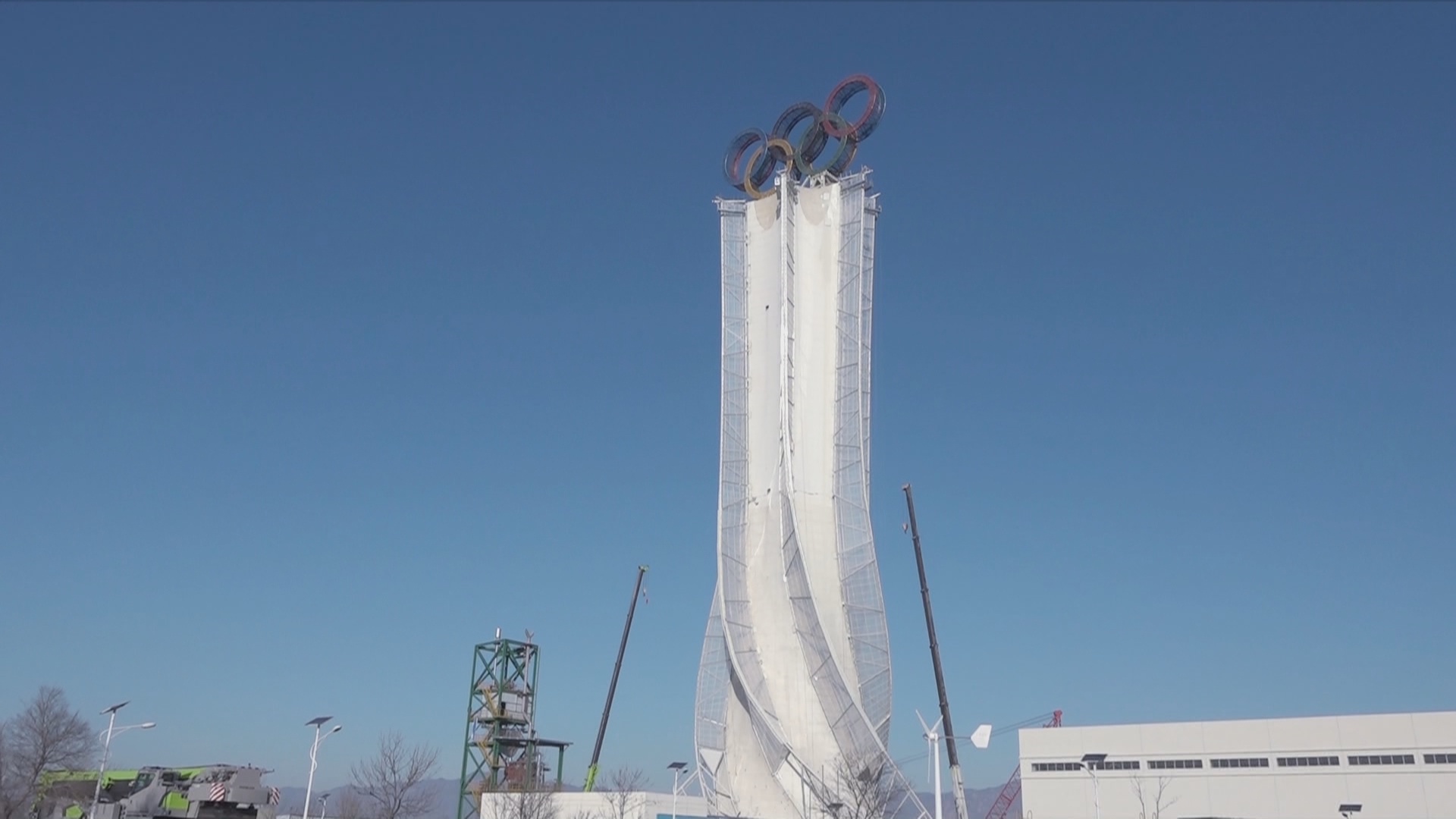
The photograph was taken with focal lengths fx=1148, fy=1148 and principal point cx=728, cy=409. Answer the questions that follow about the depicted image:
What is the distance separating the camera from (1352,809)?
2493 inches

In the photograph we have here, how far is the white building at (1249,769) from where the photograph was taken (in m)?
63.8

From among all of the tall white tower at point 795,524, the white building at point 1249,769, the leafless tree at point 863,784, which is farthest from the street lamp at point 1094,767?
the tall white tower at point 795,524

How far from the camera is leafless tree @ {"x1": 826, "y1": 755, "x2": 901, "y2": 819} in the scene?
57031 millimetres

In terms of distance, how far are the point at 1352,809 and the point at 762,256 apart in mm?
45841

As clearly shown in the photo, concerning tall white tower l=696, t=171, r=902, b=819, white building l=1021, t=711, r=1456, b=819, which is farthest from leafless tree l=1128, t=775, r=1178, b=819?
tall white tower l=696, t=171, r=902, b=819

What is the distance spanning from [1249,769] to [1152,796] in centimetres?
610

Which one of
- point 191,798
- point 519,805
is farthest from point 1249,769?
point 191,798

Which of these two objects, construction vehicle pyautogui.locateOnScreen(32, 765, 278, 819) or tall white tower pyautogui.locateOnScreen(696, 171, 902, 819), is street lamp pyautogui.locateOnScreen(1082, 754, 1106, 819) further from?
construction vehicle pyautogui.locateOnScreen(32, 765, 278, 819)

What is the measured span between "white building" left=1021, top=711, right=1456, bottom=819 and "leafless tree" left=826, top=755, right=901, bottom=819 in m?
12.8

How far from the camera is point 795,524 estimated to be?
6266 centimetres

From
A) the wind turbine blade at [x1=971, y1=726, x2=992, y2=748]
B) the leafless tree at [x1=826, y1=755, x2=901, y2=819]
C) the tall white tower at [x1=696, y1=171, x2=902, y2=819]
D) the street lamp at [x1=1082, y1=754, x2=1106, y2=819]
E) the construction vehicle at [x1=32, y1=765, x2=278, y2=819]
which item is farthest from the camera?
the street lamp at [x1=1082, y1=754, x2=1106, y2=819]

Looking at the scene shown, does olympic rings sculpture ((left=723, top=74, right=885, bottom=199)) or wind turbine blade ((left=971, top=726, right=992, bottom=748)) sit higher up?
olympic rings sculpture ((left=723, top=74, right=885, bottom=199))

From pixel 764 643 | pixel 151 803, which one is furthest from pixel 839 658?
pixel 151 803

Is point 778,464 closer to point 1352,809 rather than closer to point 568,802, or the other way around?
point 568,802
